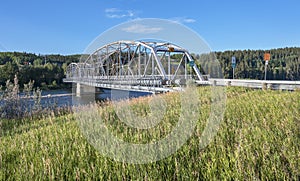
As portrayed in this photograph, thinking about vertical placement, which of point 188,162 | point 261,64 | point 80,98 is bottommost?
point 80,98

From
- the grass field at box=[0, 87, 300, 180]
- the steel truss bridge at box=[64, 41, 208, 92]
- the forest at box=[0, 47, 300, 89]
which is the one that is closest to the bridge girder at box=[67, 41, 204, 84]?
the steel truss bridge at box=[64, 41, 208, 92]

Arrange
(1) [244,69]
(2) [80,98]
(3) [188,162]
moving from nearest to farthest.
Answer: (3) [188,162], (2) [80,98], (1) [244,69]

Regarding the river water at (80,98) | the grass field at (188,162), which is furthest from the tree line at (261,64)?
the grass field at (188,162)

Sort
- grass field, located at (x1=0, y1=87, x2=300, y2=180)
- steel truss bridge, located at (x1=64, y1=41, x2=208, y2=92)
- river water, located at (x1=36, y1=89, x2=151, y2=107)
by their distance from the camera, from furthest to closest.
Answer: steel truss bridge, located at (x1=64, y1=41, x2=208, y2=92) → river water, located at (x1=36, y1=89, x2=151, y2=107) → grass field, located at (x1=0, y1=87, x2=300, y2=180)

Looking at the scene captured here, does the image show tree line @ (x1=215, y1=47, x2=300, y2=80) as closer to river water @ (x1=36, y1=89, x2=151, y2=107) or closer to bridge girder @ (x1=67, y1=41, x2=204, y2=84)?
bridge girder @ (x1=67, y1=41, x2=204, y2=84)

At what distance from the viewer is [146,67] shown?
28.5 meters

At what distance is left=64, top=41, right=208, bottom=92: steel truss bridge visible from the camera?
2140 centimetres

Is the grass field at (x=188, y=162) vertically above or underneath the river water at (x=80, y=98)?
above

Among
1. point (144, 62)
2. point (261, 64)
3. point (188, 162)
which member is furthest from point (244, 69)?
point (188, 162)

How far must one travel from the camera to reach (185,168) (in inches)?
93.4

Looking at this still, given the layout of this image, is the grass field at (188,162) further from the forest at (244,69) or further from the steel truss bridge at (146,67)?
the forest at (244,69)

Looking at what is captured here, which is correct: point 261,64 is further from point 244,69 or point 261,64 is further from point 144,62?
point 144,62

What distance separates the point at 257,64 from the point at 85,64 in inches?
2574

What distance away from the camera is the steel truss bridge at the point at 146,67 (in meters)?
21.4
